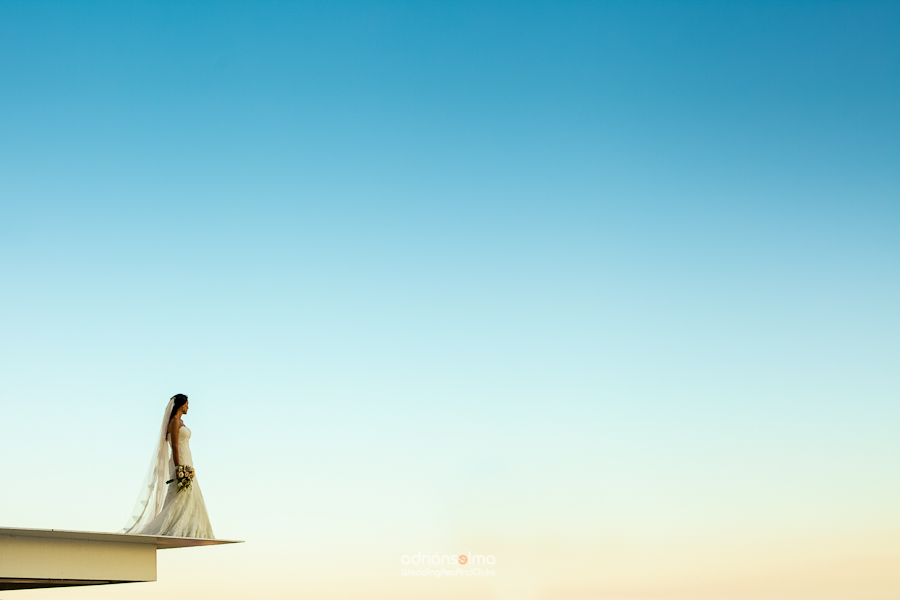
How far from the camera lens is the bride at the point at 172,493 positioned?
45.1 feet

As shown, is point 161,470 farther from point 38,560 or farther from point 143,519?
point 38,560

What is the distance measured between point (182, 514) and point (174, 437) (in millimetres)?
1324

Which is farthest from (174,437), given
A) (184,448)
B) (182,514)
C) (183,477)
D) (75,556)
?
(75,556)

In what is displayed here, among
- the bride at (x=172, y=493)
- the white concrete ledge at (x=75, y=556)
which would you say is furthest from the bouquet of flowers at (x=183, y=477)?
the white concrete ledge at (x=75, y=556)

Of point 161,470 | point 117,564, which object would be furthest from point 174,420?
point 117,564

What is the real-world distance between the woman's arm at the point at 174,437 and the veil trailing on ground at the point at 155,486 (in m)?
0.09

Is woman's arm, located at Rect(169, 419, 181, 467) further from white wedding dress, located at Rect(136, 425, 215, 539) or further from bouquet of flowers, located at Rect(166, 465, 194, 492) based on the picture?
bouquet of flowers, located at Rect(166, 465, 194, 492)

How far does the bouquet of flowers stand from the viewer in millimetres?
Answer: 14047

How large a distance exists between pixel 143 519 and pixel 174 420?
1.65m

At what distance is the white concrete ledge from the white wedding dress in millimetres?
190

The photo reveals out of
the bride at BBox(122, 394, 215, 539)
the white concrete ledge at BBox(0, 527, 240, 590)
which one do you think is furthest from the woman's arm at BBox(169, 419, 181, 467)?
the white concrete ledge at BBox(0, 527, 240, 590)

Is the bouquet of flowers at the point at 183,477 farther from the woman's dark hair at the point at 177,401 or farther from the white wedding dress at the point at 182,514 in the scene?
the woman's dark hair at the point at 177,401

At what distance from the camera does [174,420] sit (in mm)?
14633

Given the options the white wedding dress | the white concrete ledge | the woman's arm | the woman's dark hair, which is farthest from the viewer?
the woman's dark hair
